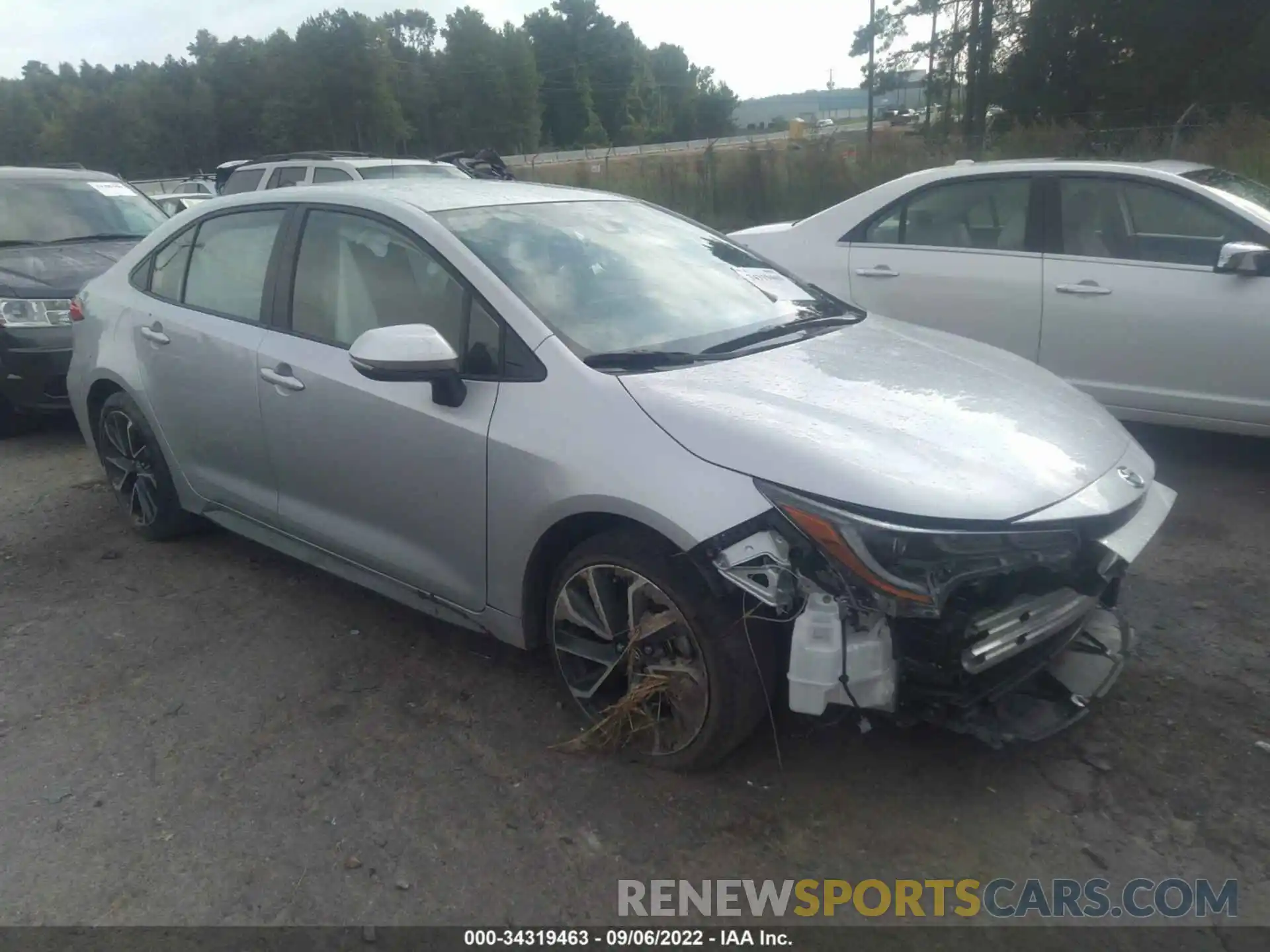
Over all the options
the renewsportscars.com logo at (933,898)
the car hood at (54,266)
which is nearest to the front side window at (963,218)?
the renewsportscars.com logo at (933,898)

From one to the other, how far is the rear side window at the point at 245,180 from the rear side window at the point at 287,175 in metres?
0.30

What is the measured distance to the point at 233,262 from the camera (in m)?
4.28

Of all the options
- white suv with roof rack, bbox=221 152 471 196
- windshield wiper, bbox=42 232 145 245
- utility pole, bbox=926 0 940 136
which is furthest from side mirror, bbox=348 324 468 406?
utility pole, bbox=926 0 940 136

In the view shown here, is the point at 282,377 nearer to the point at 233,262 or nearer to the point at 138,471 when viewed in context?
the point at 233,262

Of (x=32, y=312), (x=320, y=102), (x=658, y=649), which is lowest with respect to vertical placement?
(x=658, y=649)

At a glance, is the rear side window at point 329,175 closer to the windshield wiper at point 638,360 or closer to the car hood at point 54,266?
the car hood at point 54,266

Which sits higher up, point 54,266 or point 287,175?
point 287,175

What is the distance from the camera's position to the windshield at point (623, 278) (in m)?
3.32

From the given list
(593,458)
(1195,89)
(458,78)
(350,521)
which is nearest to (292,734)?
(350,521)

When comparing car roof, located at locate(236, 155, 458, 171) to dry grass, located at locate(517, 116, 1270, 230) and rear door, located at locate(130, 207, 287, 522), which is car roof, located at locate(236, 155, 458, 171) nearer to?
dry grass, located at locate(517, 116, 1270, 230)

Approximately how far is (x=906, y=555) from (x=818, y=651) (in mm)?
321

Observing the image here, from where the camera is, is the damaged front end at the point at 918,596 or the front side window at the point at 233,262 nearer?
the damaged front end at the point at 918,596

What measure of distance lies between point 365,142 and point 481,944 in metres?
66.6

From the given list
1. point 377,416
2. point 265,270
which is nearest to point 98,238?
point 265,270
